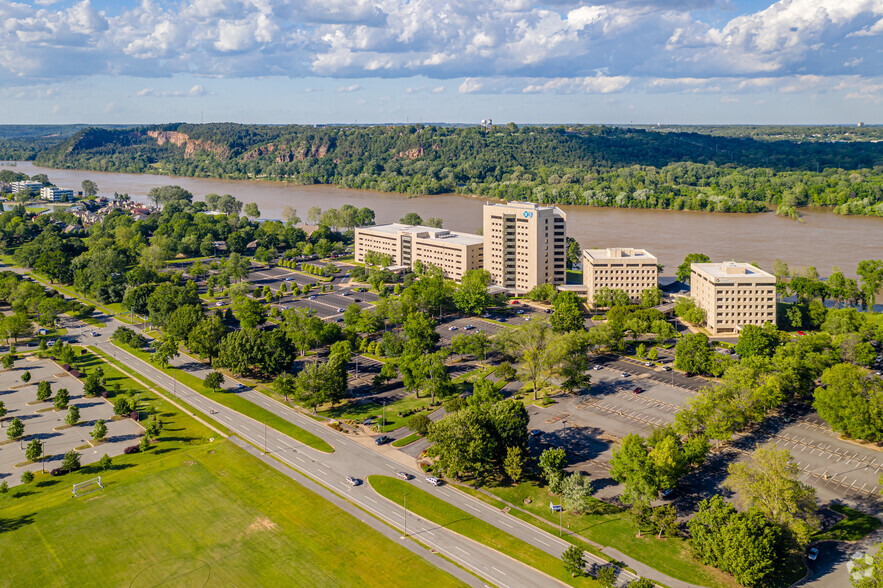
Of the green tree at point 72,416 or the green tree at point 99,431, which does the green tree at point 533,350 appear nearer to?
the green tree at point 99,431

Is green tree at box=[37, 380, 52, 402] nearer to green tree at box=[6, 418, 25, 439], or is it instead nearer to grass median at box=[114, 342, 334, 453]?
green tree at box=[6, 418, 25, 439]

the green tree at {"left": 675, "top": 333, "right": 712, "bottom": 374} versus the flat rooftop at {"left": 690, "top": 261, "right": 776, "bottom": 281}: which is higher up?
the flat rooftop at {"left": 690, "top": 261, "right": 776, "bottom": 281}

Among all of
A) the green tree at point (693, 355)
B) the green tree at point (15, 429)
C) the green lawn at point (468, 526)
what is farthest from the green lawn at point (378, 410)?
the green tree at point (693, 355)

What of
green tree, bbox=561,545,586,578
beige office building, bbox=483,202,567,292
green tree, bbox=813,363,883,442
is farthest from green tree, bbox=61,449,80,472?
beige office building, bbox=483,202,567,292

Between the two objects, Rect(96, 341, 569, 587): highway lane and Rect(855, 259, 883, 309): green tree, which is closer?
Rect(96, 341, 569, 587): highway lane

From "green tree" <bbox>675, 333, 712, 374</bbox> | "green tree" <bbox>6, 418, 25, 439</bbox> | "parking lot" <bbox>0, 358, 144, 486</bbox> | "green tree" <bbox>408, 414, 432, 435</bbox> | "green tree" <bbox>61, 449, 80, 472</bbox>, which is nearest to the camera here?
"green tree" <bbox>61, 449, 80, 472</bbox>

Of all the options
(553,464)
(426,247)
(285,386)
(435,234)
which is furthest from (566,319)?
(435,234)
